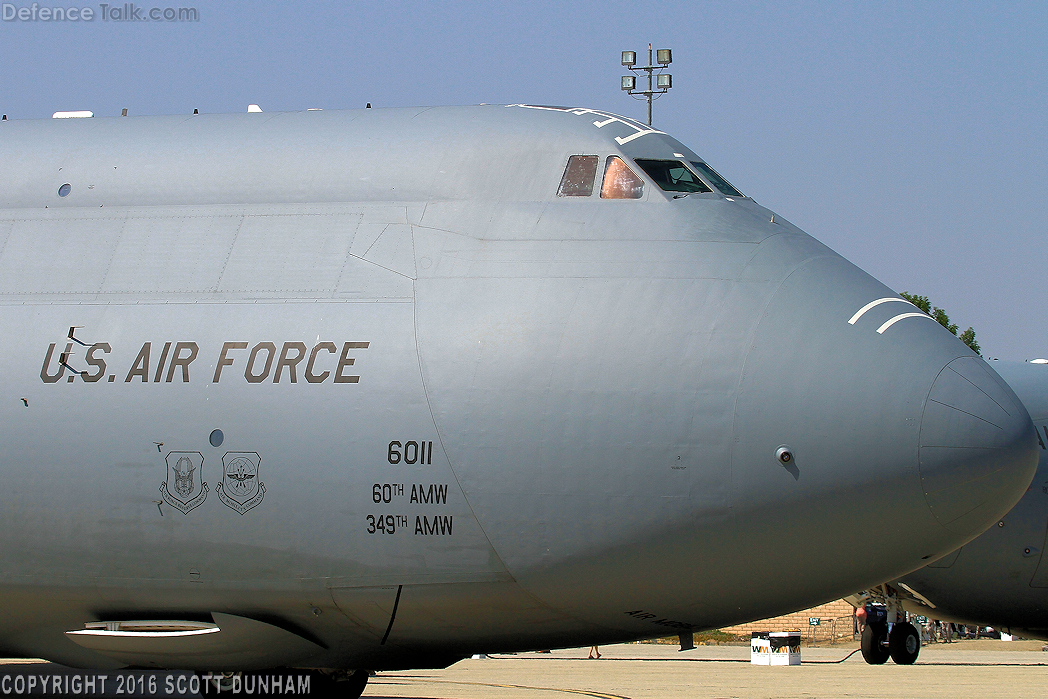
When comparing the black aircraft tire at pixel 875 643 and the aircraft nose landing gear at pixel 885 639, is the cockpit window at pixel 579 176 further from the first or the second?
the black aircraft tire at pixel 875 643

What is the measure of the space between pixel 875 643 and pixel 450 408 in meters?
14.8

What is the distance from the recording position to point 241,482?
9148mm

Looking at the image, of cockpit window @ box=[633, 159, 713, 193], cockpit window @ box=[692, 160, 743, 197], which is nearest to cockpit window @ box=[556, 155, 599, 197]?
cockpit window @ box=[633, 159, 713, 193]

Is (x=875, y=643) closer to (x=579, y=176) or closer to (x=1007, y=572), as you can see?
(x=1007, y=572)

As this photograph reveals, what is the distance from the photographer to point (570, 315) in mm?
8930

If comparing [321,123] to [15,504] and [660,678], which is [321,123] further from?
[660,678]

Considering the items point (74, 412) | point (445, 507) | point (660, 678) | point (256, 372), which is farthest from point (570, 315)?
point (660, 678)

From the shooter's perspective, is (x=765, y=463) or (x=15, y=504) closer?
(x=765, y=463)

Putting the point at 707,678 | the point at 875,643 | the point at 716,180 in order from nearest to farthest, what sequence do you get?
the point at 716,180
the point at 875,643
the point at 707,678

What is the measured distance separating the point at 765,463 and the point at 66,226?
19.3ft

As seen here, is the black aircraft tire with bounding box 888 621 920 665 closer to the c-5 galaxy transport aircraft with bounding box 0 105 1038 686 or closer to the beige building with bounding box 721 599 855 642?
the c-5 galaxy transport aircraft with bounding box 0 105 1038 686

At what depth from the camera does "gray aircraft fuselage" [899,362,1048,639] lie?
17688 mm

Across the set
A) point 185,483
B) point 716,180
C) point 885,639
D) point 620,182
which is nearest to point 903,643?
point 885,639

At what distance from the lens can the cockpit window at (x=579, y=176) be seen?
965cm
